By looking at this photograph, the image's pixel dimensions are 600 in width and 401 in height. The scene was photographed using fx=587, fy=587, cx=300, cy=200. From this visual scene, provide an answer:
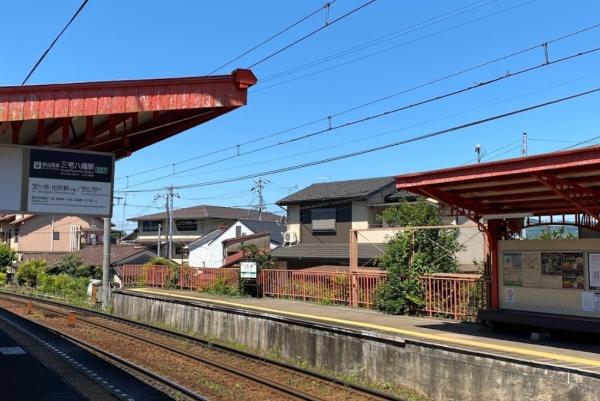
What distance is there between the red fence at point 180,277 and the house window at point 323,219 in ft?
42.8

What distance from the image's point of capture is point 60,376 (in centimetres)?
1040

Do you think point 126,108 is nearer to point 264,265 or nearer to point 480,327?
point 480,327

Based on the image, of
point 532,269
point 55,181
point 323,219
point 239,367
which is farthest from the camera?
point 323,219

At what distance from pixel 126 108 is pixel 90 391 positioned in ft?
14.5

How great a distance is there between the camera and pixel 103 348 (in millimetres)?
16969

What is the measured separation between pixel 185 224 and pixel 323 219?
97.8 ft

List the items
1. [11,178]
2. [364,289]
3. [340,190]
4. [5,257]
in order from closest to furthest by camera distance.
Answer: [11,178] < [364,289] < [340,190] < [5,257]

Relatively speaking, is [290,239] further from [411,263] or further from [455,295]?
[455,295]

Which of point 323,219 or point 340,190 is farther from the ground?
point 340,190

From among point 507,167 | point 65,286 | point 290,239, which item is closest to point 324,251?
point 290,239

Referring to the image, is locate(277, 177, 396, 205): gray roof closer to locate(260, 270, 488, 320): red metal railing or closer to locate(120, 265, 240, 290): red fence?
locate(120, 265, 240, 290): red fence

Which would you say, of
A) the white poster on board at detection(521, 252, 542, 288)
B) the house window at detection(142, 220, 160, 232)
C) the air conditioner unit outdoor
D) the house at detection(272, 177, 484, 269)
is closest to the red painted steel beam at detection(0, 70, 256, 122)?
the white poster on board at detection(521, 252, 542, 288)

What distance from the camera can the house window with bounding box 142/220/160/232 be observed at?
71.7 m

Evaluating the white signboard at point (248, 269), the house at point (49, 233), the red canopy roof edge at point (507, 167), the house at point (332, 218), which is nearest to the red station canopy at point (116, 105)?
the red canopy roof edge at point (507, 167)
